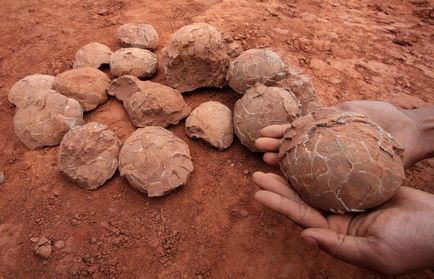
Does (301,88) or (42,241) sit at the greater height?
(301,88)

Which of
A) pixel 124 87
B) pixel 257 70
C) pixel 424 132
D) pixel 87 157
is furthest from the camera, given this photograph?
pixel 124 87

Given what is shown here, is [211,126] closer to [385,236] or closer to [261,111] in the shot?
[261,111]

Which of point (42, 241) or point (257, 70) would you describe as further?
point (257, 70)

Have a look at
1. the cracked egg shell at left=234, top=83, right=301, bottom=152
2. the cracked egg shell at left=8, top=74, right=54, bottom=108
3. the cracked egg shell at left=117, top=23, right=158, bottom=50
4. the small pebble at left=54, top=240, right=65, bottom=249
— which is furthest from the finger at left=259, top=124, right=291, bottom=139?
the cracked egg shell at left=8, top=74, right=54, bottom=108

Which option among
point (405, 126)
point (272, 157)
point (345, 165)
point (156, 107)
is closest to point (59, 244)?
point (156, 107)

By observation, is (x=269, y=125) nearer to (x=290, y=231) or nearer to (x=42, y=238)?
(x=290, y=231)

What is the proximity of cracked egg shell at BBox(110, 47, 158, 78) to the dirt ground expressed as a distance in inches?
6.5

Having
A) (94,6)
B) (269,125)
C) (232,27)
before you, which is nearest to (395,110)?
(269,125)

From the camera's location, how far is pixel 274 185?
2051mm

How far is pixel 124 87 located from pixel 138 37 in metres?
0.84

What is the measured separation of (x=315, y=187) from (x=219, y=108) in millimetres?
1170

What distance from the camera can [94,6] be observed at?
451 cm

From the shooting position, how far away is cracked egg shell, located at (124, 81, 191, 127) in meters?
2.71

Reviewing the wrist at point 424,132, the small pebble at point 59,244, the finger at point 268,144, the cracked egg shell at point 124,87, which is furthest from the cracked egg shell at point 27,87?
the wrist at point 424,132
